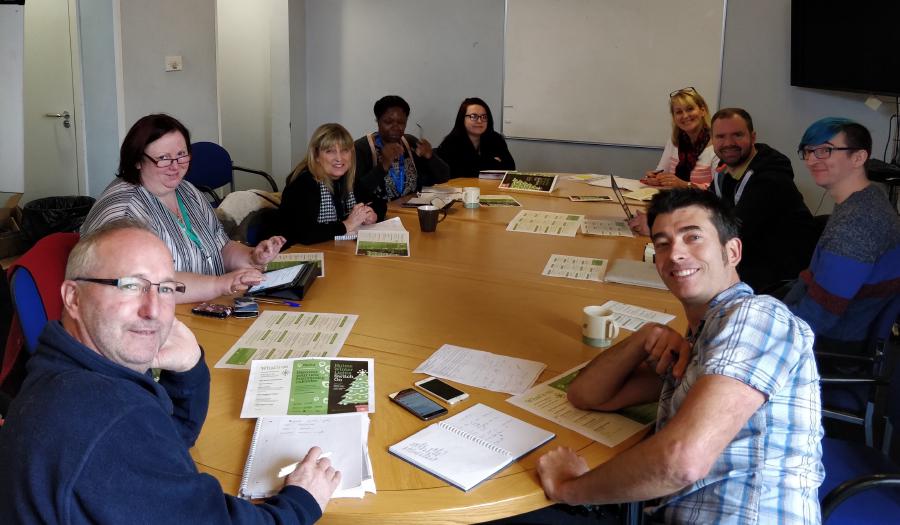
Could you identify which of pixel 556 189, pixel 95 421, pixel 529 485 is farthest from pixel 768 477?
pixel 556 189

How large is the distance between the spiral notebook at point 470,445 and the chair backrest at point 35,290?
1.00 meters

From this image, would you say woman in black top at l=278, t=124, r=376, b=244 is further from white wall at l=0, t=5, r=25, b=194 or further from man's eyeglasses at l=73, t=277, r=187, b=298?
white wall at l=0, t=5, r=25, b=194

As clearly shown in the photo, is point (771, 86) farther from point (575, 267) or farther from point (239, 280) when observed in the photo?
point (239, 280)

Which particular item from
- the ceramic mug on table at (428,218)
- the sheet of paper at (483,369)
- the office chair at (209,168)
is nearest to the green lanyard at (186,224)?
the ceramic mug on table at (428,218)

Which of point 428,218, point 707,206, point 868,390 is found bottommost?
point 868,390

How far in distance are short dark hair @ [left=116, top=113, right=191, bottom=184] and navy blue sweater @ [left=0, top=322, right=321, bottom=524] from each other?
4.95 ft

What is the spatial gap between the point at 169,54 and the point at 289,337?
14.2ft

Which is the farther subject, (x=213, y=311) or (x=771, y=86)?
(x=771, y=86)

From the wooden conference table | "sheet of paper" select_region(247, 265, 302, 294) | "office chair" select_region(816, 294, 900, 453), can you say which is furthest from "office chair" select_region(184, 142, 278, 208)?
"office chair" select_region(816, 294, 900, 453)

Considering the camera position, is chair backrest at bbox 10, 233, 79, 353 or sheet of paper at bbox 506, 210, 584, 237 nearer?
chair backrest at bbox 10, 233, 79, 353

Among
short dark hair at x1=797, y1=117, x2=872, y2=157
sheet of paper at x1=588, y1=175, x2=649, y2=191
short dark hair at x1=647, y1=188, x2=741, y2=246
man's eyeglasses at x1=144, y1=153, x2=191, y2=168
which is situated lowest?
sheet of paper at x1=588, y1=175, x2=649, y2=191

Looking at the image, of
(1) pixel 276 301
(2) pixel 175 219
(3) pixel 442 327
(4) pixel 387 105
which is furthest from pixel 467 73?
(3) pixel 442 327

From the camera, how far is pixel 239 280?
2.34 m

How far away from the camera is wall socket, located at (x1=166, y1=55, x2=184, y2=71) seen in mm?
5582
